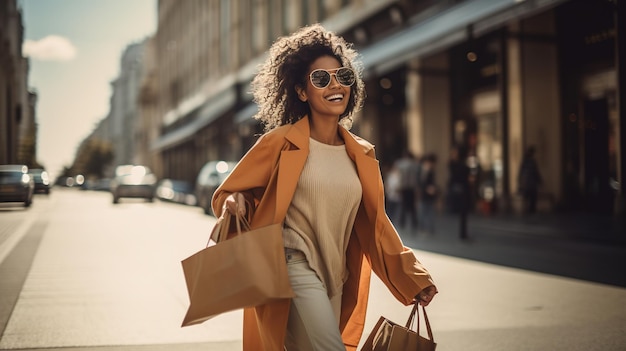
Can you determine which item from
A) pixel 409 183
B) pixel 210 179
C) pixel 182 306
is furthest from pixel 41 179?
pixel 182 306

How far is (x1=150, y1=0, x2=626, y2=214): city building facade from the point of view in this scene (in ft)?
58.9

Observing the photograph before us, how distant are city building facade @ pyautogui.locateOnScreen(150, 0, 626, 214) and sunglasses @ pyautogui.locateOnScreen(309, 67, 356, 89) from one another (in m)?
9.23

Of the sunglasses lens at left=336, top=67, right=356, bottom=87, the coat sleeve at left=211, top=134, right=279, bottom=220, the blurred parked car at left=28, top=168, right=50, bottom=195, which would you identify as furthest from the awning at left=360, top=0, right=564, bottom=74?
the blurred parked car at left=28, top=168, right=50, bottom=195

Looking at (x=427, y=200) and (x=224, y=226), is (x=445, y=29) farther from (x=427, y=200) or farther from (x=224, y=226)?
(x=224, y=226)

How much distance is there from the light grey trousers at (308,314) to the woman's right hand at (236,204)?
0.86 ft

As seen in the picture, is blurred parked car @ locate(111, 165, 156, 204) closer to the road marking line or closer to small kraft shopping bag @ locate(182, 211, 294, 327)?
the road marking line

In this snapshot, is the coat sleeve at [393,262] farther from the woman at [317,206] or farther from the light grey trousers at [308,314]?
the light grey trousers at [308,314]

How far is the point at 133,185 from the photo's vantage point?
34438 mm

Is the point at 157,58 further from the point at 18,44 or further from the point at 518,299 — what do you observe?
the point at 518,299

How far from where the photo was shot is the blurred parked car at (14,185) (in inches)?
1044

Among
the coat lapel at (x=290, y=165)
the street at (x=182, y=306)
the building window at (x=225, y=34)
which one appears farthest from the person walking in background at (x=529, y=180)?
the building window at (x=225, y=34)

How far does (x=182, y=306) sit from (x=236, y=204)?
4046 millimetres

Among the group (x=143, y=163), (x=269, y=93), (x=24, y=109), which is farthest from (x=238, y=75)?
(x=143, y=163)

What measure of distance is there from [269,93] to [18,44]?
6037 cm
